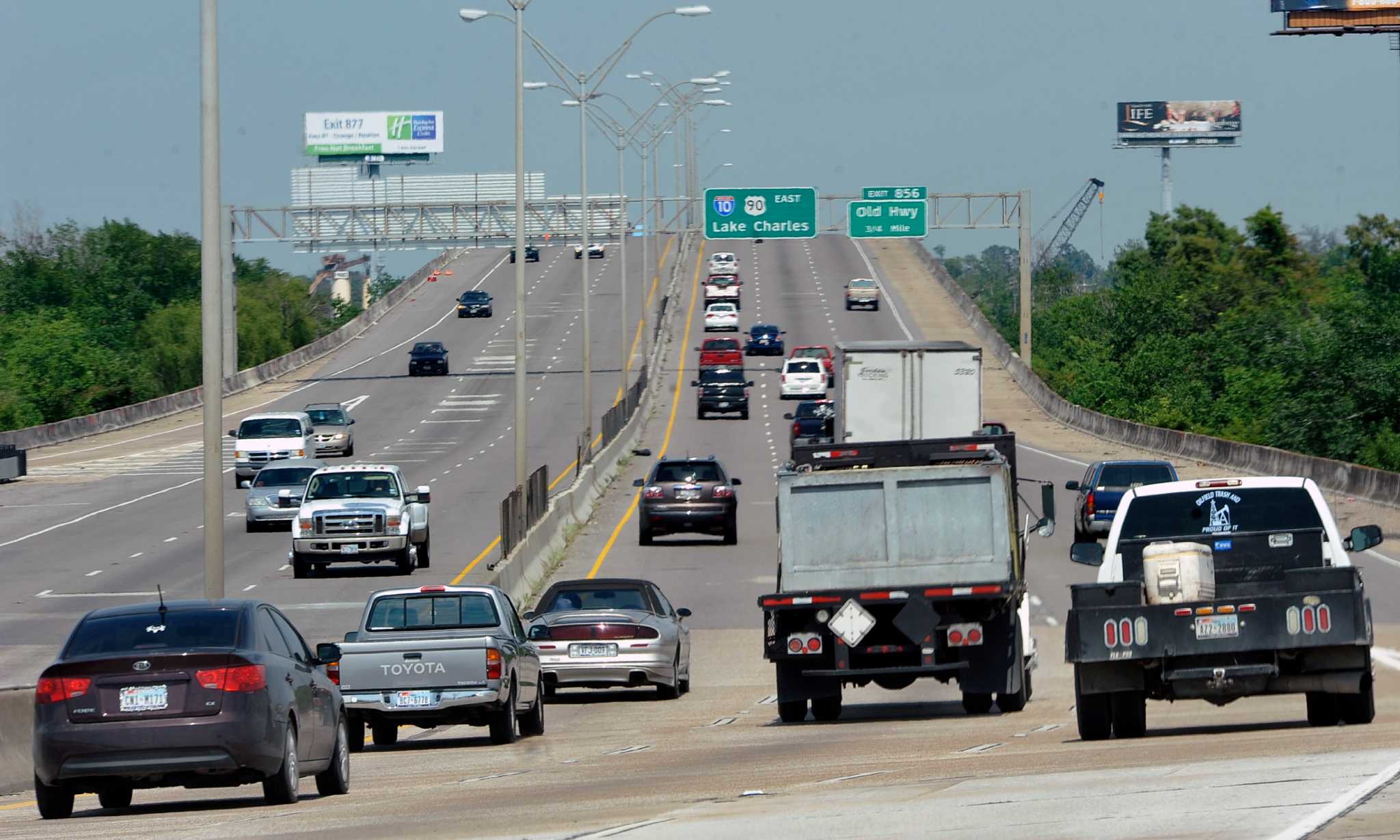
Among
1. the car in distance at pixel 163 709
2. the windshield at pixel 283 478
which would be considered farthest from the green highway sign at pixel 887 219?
the car in distance at pixel 163 709

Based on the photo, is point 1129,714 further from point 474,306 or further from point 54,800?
point 474,306

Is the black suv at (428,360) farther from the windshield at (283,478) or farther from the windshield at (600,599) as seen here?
the windshield at (600,599)

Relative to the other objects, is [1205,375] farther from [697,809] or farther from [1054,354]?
[697,809]

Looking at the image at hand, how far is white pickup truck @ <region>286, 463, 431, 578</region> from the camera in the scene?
35.1 meters

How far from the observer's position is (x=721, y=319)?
9588cm

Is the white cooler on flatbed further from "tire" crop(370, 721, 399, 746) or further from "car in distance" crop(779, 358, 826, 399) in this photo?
"car in distance" crop(779, 358, 826, 399)

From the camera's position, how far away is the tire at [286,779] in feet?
44.0

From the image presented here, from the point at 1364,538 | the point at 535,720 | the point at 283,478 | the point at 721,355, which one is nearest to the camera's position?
the point at 1364,538

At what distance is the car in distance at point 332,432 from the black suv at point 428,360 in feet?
87.6

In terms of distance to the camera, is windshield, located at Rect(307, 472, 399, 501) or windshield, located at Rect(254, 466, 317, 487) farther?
windshield, located at Rect(254, 466, 317, 487)

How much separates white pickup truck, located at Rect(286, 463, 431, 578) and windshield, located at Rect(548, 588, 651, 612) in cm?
1151

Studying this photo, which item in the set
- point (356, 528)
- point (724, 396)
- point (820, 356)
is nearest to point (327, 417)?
point (724, 396)

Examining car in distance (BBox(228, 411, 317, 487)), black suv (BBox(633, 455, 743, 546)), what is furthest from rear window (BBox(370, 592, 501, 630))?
car in distance (BBox(228, 411, 317, 487))

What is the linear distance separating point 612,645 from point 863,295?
80.0m
